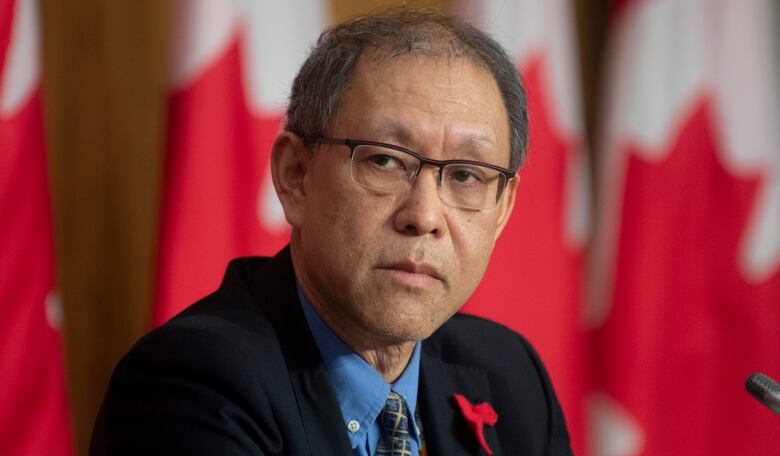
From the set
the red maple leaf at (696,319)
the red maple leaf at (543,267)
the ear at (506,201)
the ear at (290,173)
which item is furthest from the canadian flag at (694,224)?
the ear at (290,173)

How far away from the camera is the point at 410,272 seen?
1.67m

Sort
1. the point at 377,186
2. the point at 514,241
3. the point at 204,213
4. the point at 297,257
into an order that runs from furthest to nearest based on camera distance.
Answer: the point at 514,241 < the point at 204,213 < the point at 297,257 < the point at 377,186

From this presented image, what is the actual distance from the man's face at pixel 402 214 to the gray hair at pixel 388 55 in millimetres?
23

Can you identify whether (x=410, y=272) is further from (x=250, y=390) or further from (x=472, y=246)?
(x=250, y=390)

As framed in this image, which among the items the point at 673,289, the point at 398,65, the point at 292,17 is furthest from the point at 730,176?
the point at 398,65

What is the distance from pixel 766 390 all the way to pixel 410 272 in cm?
56

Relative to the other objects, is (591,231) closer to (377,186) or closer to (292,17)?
(292,17)

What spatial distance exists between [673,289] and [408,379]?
1.32 metres

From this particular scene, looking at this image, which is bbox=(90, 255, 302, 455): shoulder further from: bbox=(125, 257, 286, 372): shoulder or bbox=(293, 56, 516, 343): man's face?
bbox=(293, 56, 516, 343): man's face

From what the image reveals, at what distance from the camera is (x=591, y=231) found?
300 centimetres

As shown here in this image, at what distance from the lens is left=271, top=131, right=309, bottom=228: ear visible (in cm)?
182

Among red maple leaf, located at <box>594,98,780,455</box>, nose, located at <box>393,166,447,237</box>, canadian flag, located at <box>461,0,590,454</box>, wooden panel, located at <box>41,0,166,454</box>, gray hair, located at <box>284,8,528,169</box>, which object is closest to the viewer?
nose, located at <box>393,166,447,237</box>

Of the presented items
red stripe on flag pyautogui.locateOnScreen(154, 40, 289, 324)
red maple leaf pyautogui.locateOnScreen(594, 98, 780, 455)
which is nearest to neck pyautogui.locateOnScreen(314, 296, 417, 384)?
red stripe on flag pyautogui.locateOnScreen(154, 40, 289, 324)

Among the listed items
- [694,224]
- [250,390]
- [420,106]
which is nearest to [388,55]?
[420,106]
